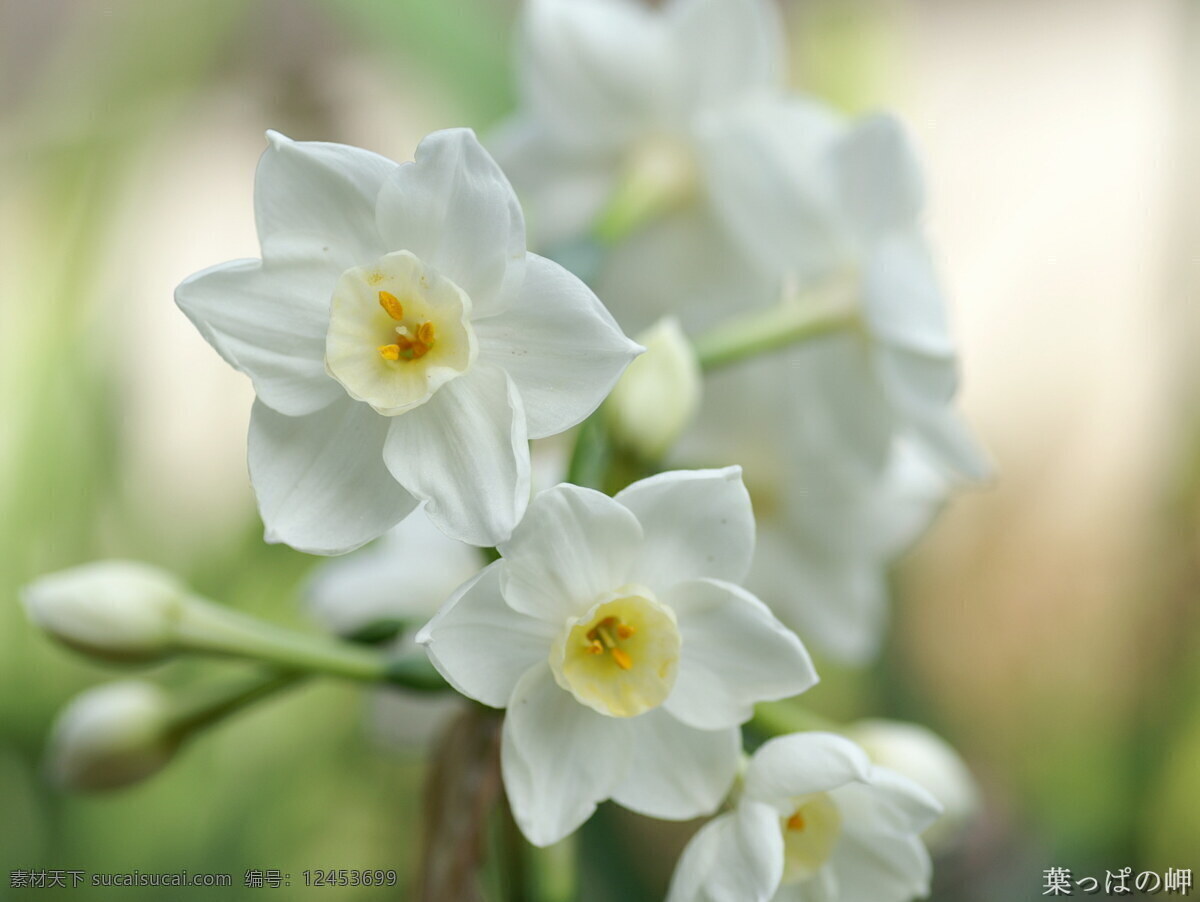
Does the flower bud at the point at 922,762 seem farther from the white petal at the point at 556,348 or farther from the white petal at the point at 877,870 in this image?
the white petal at the point at 556,348

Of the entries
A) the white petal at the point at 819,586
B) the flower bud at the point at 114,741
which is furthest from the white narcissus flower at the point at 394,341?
the white petal at the point at 819,586

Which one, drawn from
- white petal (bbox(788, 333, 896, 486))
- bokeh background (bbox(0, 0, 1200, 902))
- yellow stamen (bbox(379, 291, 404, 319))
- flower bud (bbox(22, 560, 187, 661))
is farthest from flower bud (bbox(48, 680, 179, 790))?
white petal (bbox(788, 333, 896, 486))

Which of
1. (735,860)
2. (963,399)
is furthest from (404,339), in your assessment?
(963,399)

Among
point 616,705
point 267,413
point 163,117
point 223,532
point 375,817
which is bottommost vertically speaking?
point 375,817

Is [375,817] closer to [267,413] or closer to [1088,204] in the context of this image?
[267,413]

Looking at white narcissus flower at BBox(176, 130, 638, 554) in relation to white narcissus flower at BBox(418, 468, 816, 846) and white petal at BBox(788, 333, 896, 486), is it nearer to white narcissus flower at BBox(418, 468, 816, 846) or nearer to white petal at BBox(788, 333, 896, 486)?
white narcissus flower at BBox(418, 468, 816, 846)

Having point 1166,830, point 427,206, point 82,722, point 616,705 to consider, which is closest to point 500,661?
point 616,705

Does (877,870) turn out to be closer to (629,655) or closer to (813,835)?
(813,835)
